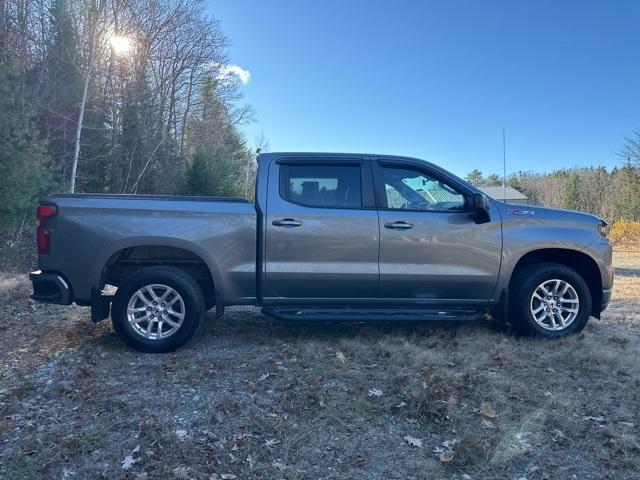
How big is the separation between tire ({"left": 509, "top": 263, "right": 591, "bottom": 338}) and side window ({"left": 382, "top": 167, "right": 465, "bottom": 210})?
1.06m

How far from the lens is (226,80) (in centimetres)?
2666

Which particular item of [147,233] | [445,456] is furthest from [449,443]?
[147,233]

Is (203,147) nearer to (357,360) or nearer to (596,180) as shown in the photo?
(357,360)

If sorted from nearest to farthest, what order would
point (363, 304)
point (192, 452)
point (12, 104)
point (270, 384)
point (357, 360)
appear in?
point (192, 452) → point (270, 384) → point (357, 360) → point (363, 304) → point (12, 104)

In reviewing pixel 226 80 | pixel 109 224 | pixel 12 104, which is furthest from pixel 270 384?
pixel 226 80

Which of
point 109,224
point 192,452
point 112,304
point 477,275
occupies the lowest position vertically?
point 192,452

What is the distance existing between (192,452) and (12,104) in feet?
32.8

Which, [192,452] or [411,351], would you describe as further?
[411,351]

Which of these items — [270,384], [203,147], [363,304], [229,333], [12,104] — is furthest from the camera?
[203,147]

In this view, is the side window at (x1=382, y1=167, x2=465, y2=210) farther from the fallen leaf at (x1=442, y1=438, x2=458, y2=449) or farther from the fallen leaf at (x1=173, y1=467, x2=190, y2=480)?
the fallen leaf at (x1=173, y1=467, x2=190, y2=480)

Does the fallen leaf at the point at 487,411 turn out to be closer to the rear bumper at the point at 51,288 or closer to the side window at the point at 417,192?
the side window at the point at 417,192

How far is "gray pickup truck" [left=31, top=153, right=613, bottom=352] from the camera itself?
4.65 meters

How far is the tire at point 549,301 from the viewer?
5.12 metres

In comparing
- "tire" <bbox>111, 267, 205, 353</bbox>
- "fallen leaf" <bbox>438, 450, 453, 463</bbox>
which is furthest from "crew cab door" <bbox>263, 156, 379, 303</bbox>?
"fallen leaf" <bbox>438, 450, 453, 463</bbox>
